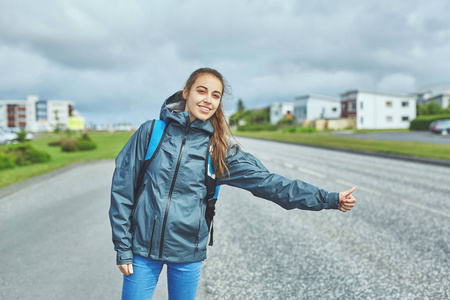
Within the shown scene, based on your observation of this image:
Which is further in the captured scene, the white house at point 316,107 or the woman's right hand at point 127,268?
the white house at point 316,107

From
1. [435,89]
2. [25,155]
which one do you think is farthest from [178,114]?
[435,89]

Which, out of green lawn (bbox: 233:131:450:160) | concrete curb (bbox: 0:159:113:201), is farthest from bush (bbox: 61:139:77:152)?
green lawn (bbox: 233:131:450:160)

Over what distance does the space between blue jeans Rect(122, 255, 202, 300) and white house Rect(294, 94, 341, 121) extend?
87.3m

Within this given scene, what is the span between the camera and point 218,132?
8.14 ft

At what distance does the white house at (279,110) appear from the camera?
106 m

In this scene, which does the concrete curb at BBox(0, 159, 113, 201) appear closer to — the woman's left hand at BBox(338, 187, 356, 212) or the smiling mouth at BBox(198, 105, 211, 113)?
the smiling mouth at BBox(198, 105, 211, 113)

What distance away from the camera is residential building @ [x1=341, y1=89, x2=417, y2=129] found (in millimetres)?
72250

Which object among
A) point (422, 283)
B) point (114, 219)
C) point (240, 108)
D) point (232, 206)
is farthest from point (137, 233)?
point (240, 108)

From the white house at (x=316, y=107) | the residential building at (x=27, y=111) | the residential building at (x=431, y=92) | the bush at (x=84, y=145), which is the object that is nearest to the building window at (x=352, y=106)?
the white house at (x=316, y=107)

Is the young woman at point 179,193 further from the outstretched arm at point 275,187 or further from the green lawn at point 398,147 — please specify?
the green lawn at point 398,147

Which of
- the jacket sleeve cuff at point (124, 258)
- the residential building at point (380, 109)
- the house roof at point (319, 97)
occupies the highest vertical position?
the house roof at point (319, 97)

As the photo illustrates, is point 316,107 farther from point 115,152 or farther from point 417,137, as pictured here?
point 115,152

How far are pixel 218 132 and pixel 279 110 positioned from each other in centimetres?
10848

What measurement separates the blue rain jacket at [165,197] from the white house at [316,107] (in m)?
87.2
